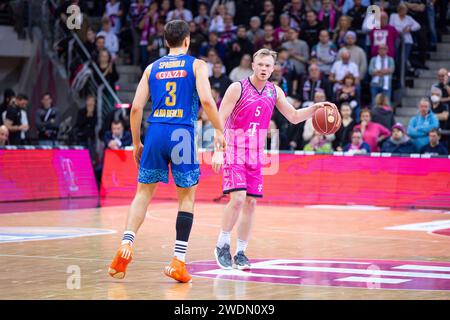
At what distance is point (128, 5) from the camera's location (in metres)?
28.5

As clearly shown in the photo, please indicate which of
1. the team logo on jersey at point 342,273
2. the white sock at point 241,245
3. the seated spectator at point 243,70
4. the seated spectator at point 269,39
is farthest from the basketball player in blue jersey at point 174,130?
the seated spectator at point 269,39

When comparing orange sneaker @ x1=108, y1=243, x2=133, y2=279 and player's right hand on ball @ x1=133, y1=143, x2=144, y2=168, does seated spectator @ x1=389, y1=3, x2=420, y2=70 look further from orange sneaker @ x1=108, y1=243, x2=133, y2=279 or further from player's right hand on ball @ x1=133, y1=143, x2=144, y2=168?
orange sneaker @ x1=108, y1=243, x2=133, y2=279

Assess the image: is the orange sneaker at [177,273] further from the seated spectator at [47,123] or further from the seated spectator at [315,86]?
the seated spectator at [47,123]

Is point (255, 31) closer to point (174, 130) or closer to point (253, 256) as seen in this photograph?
point (253, 256)

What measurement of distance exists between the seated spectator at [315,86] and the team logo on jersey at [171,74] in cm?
1338

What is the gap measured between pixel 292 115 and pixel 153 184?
2.20 metres

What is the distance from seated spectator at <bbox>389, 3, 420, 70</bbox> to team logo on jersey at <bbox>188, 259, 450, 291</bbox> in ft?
43.1

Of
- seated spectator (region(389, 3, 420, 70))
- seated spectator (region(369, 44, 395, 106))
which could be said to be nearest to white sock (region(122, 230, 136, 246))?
seated spectator (region(369, 44, 395, 106))

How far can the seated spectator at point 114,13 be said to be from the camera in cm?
2772

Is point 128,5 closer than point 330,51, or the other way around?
point 330,51

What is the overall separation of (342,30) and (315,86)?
5.95ft

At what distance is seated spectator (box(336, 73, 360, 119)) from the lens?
2281 cm
